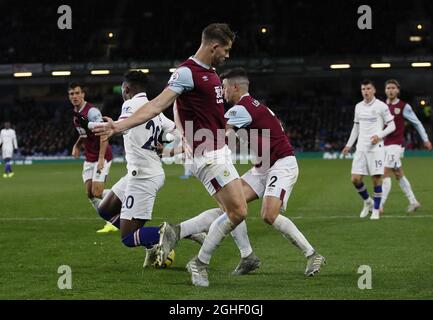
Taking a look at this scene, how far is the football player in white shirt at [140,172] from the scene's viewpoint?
866 cm

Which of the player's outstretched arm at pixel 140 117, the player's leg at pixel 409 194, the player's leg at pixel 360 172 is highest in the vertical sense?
the player's outstretched arm at pixel 140 117

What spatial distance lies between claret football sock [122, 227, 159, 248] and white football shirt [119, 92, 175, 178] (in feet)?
2.26

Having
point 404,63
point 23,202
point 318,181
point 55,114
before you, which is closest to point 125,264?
point 23,202

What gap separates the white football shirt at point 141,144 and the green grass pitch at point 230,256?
1114 millimetres

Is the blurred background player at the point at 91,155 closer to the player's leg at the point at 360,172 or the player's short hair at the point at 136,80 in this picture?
the player's short hair at the point at 136,80

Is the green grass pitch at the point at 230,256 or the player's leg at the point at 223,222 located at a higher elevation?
the player's leg at the point at 223,222

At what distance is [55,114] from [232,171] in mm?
46730

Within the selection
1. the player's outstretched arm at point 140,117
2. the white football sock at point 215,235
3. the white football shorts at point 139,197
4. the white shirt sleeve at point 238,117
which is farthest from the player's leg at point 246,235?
the player's outstretched arm at point 140,117

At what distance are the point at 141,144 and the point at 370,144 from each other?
21.1 feet

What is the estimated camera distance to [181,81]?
23.8ft

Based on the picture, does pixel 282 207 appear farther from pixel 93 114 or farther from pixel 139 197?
pixel 93 114

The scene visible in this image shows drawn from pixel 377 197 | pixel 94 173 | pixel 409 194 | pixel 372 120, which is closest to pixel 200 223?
pixel 94 173

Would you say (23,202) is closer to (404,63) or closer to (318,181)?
(318,181)
